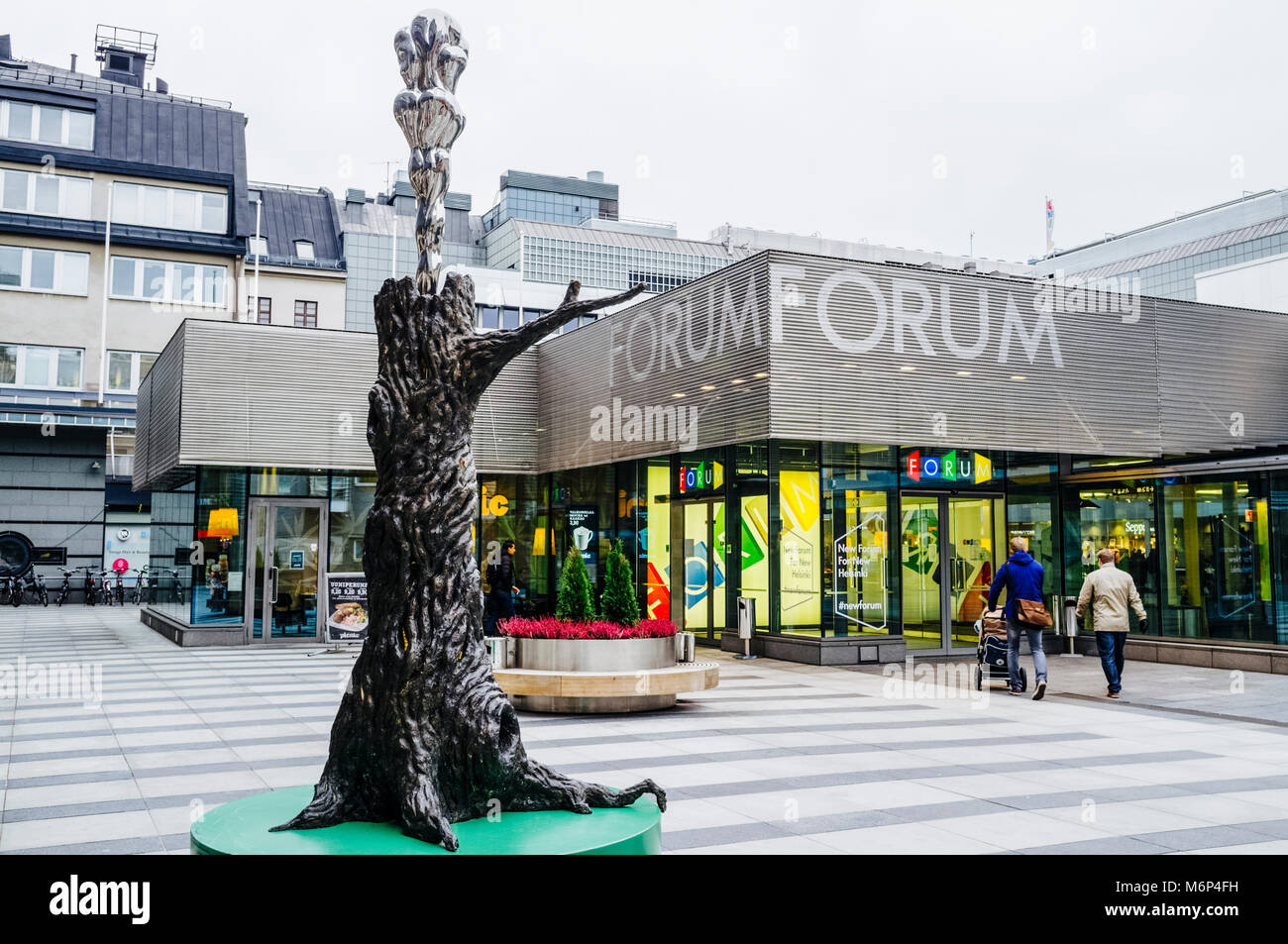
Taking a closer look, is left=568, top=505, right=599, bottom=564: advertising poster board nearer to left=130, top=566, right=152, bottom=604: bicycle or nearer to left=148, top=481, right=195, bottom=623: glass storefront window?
left=148, top=481, right=195, bottom=623: glass storefront window

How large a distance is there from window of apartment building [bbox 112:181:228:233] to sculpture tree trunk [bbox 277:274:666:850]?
1321 inches

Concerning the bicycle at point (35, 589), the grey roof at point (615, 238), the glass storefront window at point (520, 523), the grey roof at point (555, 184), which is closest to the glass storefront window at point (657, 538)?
the glass storefront window at point (520, 523)

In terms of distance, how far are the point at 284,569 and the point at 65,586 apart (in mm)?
16998

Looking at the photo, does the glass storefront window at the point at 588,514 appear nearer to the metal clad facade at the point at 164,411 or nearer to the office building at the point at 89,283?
the metal clad facade at the point at 164,411

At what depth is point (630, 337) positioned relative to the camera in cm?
2009

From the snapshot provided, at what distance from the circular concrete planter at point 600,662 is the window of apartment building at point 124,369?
2701 cm

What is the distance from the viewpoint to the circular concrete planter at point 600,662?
440 inches

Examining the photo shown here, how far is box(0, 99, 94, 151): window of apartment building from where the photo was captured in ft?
110

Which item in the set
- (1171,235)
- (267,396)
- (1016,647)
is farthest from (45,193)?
(1171,235)

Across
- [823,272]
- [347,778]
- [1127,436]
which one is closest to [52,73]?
[823,272]

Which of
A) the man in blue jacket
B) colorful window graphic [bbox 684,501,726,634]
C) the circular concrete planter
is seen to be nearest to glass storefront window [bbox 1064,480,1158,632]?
the man in blue jacket

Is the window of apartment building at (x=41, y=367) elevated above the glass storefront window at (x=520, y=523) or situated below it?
above
